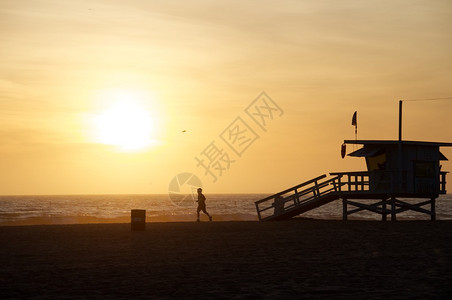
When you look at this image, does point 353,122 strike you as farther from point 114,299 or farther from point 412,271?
point 114,299

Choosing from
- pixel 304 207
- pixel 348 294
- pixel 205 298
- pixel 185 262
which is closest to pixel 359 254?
pixel 185 262

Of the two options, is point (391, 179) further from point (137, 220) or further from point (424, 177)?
point (137, 220)

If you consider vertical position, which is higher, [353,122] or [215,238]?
[353,122]

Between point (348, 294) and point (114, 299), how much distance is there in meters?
3.86

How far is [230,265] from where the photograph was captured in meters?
14.8

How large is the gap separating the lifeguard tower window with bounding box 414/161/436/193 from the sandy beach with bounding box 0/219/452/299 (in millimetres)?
11615

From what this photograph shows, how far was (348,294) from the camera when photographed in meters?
10.8

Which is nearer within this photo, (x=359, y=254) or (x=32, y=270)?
(x=32, y=270)

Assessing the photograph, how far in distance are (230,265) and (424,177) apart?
2293 cm

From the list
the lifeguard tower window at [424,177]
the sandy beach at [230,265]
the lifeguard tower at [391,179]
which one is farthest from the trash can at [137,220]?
the lifeguard tower window at [424,177]

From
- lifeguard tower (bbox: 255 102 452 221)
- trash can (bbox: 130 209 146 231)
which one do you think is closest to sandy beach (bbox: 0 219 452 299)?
trash can (bbox: 130 209 146 231)

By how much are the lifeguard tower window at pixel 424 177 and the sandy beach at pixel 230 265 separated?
1161 centimetres

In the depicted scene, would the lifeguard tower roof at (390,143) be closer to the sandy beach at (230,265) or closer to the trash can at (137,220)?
the sandy beach at (230,265)

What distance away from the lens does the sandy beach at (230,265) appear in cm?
1128
